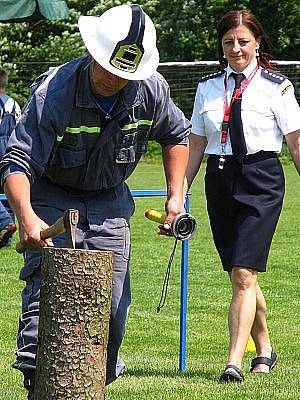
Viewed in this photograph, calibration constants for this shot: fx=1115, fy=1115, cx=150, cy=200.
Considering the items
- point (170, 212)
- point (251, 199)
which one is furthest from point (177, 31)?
point (170, 212)

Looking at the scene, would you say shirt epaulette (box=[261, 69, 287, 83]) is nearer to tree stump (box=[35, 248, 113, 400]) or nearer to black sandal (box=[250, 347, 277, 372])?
black sandal (box=[250, 347, 277, 372])

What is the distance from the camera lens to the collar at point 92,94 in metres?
4.78

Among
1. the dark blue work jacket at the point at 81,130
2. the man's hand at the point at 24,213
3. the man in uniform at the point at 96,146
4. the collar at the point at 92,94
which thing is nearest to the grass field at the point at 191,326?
the man in uniform at the point at 96,146

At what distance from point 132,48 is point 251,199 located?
2.16 m

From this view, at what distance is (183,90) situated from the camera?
29938 mm

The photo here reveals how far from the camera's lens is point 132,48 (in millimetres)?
4695

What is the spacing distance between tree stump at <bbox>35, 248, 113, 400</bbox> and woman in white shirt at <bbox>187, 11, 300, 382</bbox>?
2.33 m

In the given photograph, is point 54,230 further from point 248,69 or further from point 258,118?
point 248,69

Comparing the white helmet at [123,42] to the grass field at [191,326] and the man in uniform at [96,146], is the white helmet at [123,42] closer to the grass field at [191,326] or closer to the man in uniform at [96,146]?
the man in uniform at [96,146]

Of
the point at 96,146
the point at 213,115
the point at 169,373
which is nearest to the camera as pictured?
the point at 96,146

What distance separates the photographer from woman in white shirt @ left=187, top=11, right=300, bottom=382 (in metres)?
6.62

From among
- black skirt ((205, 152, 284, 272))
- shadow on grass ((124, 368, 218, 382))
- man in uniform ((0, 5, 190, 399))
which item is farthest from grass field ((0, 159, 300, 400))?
man in uniform ((0, 5, 190, 399))

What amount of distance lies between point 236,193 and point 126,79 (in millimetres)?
2151

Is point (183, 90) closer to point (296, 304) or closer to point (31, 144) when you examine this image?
point (296, 304)
